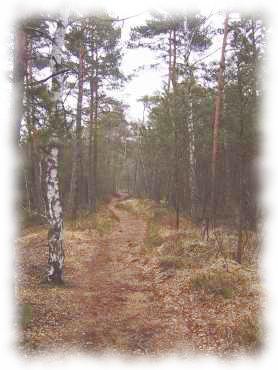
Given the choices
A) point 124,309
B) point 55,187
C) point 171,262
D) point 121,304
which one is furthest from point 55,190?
point 171,262

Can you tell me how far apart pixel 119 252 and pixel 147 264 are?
2.16m

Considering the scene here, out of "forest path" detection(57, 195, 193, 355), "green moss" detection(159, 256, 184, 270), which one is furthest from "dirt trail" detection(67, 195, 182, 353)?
"green moss" detection(159, 256, 184, 270)

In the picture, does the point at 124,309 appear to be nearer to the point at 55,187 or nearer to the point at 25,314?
the point at 25,314

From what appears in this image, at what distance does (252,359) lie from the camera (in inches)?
230

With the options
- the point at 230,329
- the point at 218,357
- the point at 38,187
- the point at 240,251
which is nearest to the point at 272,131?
the point at 240,251

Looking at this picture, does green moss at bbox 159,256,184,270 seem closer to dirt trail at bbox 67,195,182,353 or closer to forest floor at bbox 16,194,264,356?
forest floor at bbox 16,194,264,356

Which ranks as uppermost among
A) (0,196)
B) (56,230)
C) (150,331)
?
(0,196)

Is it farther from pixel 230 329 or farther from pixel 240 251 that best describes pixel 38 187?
pixel 230 329

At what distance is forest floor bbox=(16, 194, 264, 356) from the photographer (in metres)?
6.43

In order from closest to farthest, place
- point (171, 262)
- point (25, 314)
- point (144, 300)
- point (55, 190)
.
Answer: point (25, 314), point (144, 300), point (55, 190), point (171, 262)

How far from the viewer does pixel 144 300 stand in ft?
28.8

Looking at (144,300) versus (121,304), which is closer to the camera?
(121,304)

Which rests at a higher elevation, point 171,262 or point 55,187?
point 55,187

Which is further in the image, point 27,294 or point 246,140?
point 246,140
